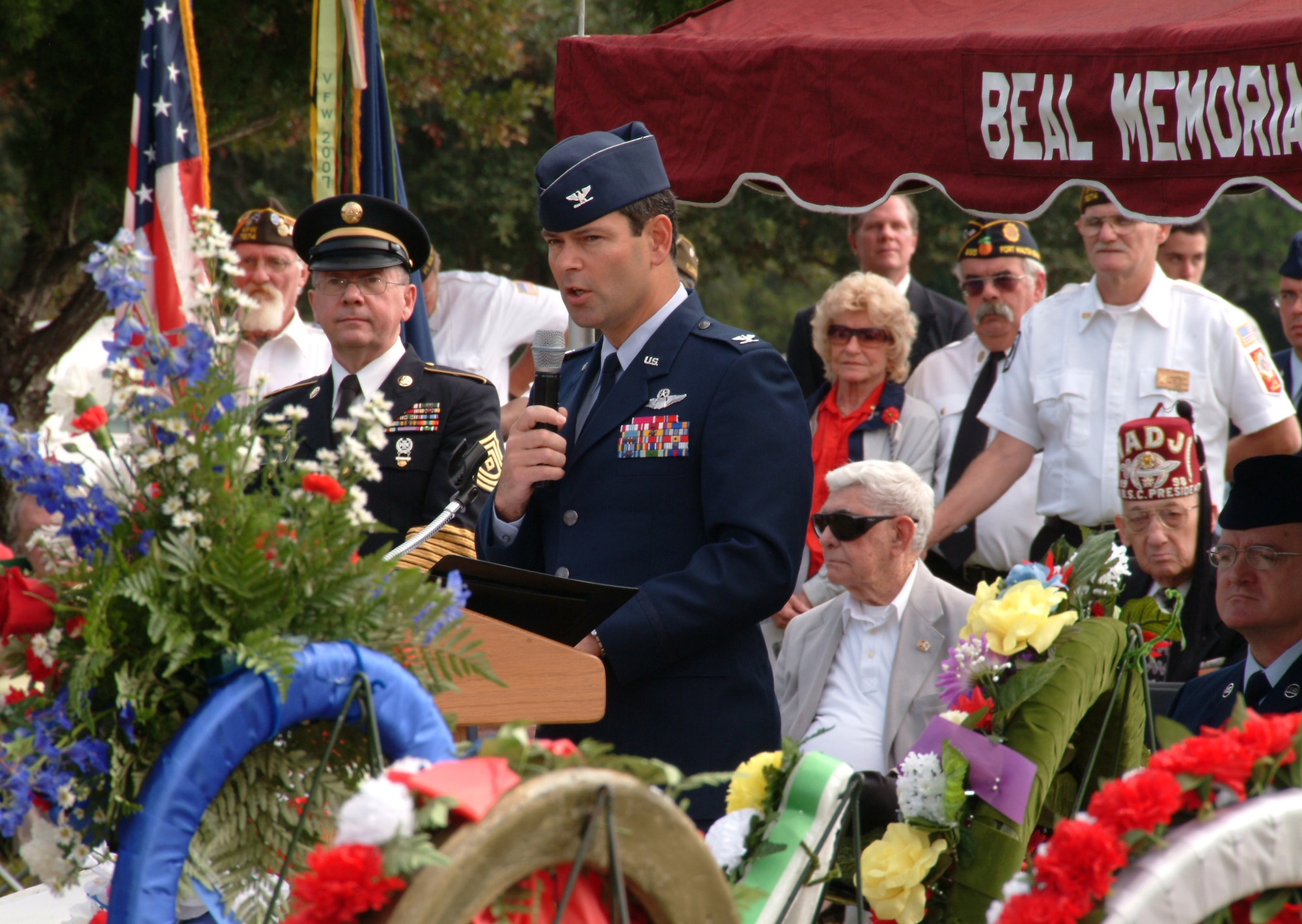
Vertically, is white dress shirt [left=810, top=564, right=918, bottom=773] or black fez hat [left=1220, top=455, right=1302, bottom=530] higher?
black fez hat [left=1220, top=455, right=1302, bottom=530]

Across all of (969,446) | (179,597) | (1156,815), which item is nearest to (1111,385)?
(969,446)

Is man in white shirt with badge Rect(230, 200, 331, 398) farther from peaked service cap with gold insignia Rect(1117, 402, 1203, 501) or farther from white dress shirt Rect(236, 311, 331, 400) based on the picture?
peaked service cap with gold insignia Rect(1117, 402, 1203, 501)

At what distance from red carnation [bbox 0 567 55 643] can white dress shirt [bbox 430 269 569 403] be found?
4.47 meters

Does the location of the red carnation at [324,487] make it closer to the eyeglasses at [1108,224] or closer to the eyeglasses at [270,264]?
the eyeglasses at [1108,224]

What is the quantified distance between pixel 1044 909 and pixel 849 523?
8.43ft

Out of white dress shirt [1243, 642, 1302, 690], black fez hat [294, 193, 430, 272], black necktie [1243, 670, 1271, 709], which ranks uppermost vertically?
black fez hat [294, 193, 430, 272]

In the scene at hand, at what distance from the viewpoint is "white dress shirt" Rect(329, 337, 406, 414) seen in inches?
152

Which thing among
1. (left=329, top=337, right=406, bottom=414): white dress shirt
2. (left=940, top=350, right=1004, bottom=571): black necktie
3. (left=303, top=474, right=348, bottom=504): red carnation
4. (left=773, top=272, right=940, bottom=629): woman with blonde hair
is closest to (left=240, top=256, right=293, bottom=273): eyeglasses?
(left=329, top=337, right=406, bottom=414): white dress shirt

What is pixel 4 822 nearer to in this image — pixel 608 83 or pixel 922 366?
pixel 608 83

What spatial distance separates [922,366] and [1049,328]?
2.90 feet

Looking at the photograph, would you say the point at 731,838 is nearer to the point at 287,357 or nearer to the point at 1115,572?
the point at 1115,572

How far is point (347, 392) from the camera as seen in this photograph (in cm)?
385

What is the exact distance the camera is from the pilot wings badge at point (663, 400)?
9.30 ft

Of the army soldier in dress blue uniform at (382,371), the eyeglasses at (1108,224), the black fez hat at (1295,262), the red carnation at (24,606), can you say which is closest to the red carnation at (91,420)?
the red carnation at (24,606)
